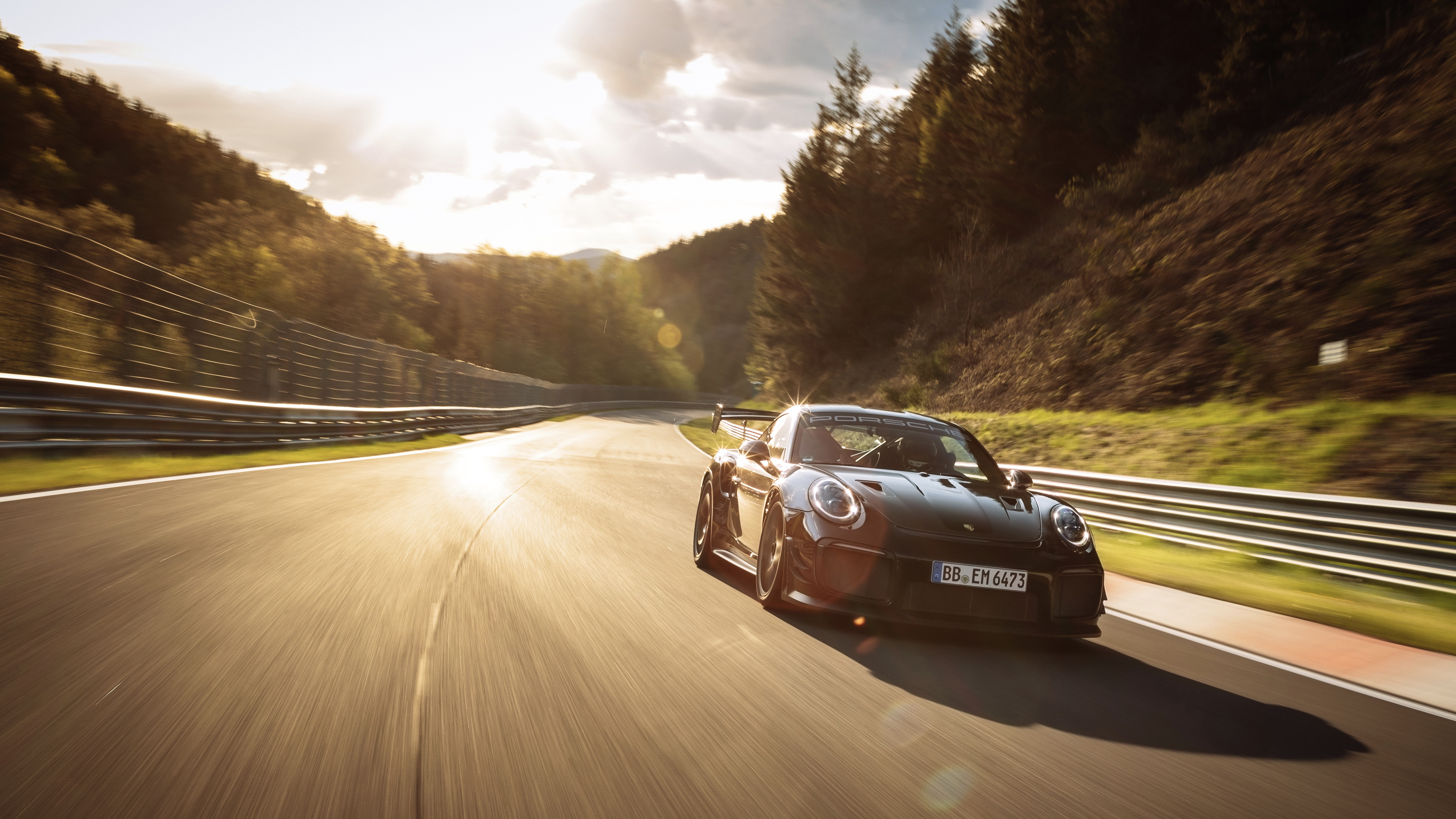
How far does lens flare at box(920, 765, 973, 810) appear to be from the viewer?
286 cm

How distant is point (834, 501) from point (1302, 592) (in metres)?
4.22

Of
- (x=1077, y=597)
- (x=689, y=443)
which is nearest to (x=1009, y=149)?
(x=689, y=443)

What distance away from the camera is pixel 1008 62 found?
104 feet

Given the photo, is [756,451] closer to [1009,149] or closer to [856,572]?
[856,572]

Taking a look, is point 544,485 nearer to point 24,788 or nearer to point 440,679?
point 440,679

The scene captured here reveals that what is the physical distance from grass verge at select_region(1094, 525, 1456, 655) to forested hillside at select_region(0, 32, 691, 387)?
3837 cm

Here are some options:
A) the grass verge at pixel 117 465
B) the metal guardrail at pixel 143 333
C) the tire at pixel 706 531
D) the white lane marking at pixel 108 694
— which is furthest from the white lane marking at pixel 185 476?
the tire at pixel 706 531

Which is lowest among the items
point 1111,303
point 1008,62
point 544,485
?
point 544,485

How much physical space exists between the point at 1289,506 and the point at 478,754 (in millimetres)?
7086

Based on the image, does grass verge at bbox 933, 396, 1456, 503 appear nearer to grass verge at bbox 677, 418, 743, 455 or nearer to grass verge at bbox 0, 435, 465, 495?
grass verge at bbox 677, 418, 743, 455

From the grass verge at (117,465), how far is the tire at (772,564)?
256 inches

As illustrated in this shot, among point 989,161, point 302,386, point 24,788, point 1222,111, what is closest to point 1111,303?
point 1222,111

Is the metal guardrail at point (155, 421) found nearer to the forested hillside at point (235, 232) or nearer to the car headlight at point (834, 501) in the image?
the car headlight at point (834, 501)

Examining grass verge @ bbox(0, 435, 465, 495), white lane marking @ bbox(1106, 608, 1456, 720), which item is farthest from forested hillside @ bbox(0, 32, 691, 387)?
white lane marking @ bbox(1106, 608, 1456, 720)
